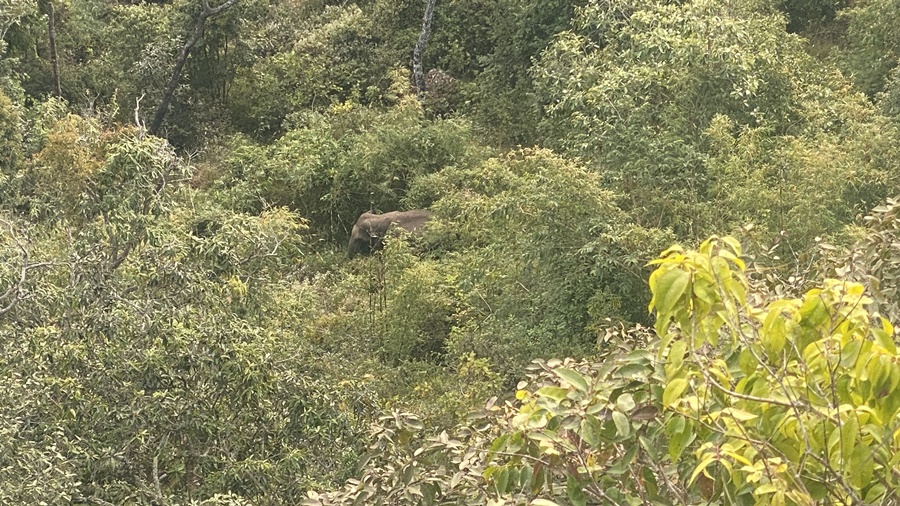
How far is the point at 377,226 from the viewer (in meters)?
10.1

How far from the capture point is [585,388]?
2080 millimetres

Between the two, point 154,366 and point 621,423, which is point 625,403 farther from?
point 154,366

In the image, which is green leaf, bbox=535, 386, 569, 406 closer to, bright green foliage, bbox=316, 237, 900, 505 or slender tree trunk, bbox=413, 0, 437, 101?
bright green foliage, bbox=316, 237, 900, 505

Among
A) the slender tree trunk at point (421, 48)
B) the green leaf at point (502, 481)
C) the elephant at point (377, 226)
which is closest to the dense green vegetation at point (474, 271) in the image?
the green leaf at point (502, 481)

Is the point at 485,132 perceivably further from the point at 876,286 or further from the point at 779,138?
the point at 876,286

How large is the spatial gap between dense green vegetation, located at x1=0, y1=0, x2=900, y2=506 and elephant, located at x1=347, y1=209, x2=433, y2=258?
1.37 feet

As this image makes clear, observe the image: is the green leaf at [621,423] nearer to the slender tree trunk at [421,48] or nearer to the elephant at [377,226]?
the elephant at [377,226]

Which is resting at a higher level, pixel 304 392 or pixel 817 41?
pixel 817 41

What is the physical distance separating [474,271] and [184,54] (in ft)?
20.5

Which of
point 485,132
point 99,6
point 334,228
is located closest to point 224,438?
point 334,228

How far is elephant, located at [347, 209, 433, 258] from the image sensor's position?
394 inches

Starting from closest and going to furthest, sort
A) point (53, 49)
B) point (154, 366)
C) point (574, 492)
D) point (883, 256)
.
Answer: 1. point (574, 492)
2. point (883, 256)
3. point (154, 366)
4. point (53, 49)

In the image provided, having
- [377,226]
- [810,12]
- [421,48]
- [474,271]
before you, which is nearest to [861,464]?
[474,271]

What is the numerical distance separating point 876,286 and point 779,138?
5612 mm
